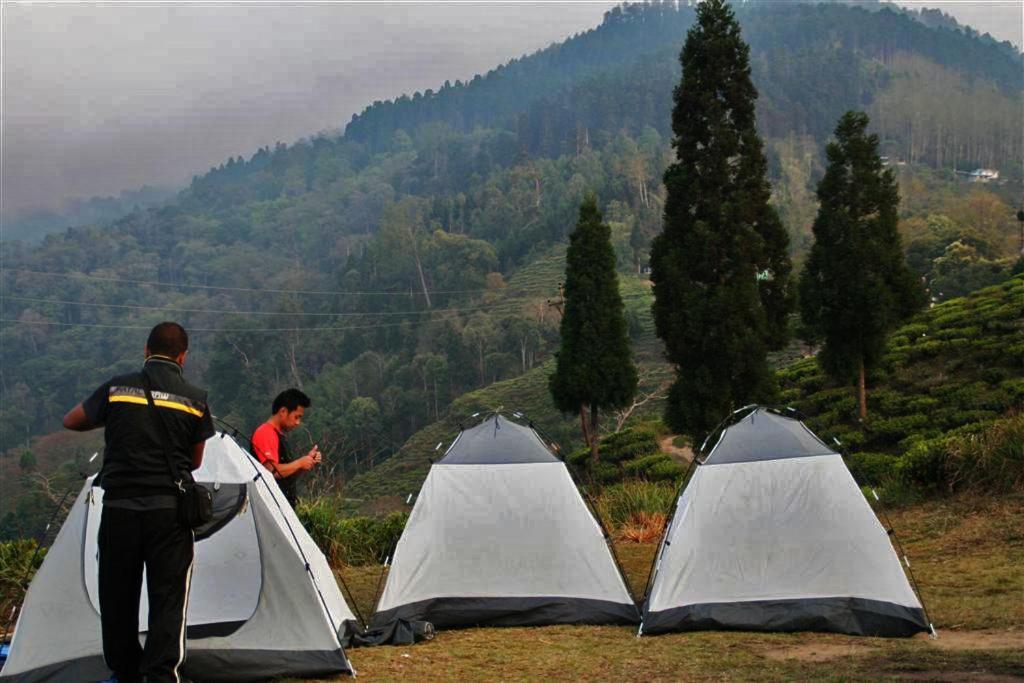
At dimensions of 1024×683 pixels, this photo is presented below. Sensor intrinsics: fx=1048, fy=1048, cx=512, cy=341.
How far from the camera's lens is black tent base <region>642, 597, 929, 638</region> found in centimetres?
738

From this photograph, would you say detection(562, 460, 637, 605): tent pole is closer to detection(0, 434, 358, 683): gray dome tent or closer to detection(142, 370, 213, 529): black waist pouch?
detection(0, 434, 358, 683): gray dome tent

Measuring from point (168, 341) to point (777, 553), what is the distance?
15.6 ft

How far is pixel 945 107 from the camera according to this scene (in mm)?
137625

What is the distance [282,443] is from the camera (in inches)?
313

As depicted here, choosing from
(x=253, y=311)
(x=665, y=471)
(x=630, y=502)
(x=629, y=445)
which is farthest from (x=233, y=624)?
(x=253, y=311)

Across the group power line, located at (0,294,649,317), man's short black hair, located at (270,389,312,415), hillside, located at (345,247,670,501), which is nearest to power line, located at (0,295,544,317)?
power line, located at (0,294,649,317)

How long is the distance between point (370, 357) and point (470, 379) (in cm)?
1162

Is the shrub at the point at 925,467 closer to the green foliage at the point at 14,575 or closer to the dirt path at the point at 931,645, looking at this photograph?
the dirt path at the point at 931,645

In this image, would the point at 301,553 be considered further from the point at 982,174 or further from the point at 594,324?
the point at 982,174

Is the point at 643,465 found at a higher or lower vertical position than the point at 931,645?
lower

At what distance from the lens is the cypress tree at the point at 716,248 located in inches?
842

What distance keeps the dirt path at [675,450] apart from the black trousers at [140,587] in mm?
21964

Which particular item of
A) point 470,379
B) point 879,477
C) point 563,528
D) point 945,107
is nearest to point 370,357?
point 470,379

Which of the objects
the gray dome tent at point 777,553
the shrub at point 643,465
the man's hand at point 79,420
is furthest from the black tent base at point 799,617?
the shrub at point 643,465
